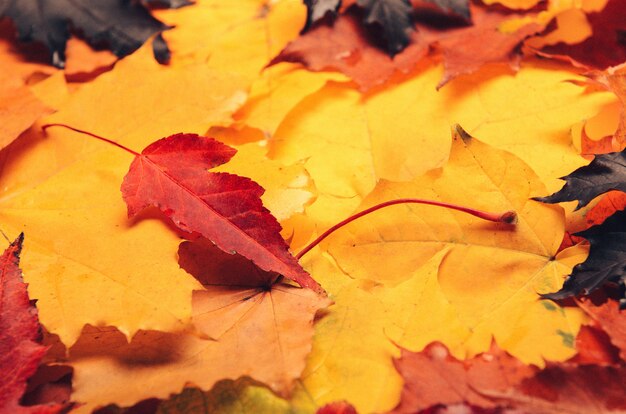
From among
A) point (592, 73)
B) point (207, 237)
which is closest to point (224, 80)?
point (207, 237)

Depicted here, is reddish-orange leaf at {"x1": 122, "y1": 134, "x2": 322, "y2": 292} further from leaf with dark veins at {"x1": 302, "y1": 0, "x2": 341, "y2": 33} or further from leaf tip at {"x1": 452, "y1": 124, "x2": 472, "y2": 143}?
leaf with dark veins at {"x1": 302, "y1": 0, "x2": 341, "y2": 33}

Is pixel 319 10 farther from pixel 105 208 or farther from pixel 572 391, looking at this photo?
pixel 572 391

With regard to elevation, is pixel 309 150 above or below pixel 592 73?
below

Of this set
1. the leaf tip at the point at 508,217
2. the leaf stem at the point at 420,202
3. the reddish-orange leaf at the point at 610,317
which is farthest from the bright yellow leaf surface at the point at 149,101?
the reddish-orange leaf at the point at 610,317

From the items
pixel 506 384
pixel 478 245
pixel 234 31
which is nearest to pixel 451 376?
pixel 506 384

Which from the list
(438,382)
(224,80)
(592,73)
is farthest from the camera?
(224,80)

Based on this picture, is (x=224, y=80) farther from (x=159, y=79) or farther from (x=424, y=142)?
(x=424, y=142)
